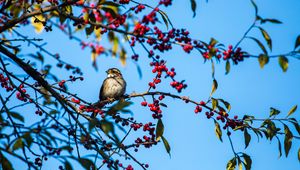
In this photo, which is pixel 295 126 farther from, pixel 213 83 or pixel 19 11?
pixel 19 11

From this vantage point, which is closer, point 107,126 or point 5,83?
point 107,126

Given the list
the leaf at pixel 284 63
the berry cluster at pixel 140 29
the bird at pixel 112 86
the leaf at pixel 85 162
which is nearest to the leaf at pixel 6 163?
the leaf at pixel 85 162

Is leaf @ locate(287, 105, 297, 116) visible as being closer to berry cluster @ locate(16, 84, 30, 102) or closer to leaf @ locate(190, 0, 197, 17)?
leaf @ locate(190, 0, 197, 17)

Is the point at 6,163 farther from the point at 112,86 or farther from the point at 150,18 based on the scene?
the point at 112,86

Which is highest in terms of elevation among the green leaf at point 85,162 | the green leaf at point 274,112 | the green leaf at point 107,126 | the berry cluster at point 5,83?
the berry cluster at point 5,83

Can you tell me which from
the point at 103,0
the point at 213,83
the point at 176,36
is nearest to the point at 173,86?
the point at 213,83

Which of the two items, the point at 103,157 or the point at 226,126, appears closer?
the point at 103,157

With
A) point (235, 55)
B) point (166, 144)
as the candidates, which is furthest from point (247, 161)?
point (235, 55)

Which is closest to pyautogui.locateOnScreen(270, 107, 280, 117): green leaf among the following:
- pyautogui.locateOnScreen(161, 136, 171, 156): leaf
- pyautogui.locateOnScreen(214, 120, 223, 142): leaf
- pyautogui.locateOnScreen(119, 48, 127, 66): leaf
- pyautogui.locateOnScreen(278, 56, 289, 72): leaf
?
pyautogui.locateOnScreen(214, 120, 223, 142): leaf

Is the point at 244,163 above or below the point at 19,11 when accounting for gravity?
below

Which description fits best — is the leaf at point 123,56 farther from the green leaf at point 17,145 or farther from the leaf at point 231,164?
the leaf at point 231,164

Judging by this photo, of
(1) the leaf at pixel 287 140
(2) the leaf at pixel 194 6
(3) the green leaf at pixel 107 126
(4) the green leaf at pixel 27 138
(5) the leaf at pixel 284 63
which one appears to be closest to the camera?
(3) the green leaf at pixel 107 126

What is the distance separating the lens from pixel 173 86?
420 centimetres

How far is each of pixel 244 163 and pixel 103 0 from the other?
2.19 m
